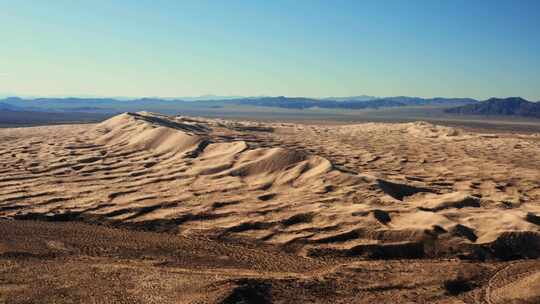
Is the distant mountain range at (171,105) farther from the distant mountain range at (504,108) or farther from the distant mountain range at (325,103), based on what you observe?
the distant mountain range at (504,108)

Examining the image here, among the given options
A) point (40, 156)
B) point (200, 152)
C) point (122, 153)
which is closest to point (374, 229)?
point (200, 152)

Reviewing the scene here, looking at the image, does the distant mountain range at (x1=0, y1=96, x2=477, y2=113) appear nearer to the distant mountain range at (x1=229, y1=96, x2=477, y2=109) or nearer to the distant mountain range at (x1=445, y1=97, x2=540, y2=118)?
the distant mountain range at (x1=229, y1=96, x2=477, y2=109)

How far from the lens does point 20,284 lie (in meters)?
3.78

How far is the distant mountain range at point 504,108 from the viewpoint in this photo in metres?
77.3

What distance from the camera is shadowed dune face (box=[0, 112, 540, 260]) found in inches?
191

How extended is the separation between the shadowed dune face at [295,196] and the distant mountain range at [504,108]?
76523 mm

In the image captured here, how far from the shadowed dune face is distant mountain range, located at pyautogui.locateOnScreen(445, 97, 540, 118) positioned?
251 ft

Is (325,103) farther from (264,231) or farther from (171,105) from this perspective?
(264,231)

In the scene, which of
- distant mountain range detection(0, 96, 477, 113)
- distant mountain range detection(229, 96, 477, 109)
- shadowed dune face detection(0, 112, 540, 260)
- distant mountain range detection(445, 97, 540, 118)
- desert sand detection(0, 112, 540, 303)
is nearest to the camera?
desert sand detection(0, 112, 540, 303)

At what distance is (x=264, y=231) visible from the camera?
5230mm

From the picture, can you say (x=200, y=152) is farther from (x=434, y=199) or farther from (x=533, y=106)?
(x=533, y=106)

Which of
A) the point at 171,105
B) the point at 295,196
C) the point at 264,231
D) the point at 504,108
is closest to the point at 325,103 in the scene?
the point at 171,105

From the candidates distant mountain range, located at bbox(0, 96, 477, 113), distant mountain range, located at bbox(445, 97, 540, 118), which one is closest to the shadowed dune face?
distant mountain range, located at bbox(445, 97, 540, 118)

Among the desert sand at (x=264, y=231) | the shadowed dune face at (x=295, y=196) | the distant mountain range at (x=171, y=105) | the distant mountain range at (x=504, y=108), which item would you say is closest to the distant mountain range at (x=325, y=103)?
the distant mountain range at (x=171, y=105)
